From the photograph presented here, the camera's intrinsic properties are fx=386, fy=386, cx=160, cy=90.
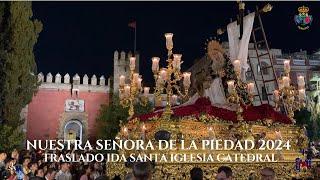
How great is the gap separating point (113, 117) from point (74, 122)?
15.7ft

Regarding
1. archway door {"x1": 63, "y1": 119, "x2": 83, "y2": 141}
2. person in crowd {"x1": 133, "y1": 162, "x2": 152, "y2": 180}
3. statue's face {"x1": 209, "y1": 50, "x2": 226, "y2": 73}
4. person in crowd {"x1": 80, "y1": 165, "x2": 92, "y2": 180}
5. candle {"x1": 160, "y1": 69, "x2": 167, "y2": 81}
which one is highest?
statue's face {"x1": 209, "y1": 50, "x2": 226, "y2": 73}

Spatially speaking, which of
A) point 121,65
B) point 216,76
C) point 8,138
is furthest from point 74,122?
point 216,76

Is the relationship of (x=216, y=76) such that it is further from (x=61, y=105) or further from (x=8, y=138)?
(x=61, y=105)

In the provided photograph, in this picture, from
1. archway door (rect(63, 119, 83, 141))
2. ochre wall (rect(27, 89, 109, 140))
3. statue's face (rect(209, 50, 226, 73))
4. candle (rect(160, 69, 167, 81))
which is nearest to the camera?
candle (rect(160, 69, 167, 81))

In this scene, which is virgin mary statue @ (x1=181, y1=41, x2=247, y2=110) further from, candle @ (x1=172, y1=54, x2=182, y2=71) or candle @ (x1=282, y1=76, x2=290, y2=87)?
candle @ (x1=172, y1=54, x2=182, y2=71)

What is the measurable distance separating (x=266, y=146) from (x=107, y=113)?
20.6m

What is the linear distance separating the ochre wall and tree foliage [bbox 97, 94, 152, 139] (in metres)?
2.48

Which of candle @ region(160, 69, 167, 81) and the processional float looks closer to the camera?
the processional float

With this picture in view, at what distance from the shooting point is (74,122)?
1265 inches

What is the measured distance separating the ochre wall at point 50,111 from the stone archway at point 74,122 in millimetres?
255

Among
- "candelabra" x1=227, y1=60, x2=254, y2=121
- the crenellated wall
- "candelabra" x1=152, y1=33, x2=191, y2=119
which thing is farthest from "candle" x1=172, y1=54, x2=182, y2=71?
the crenellated wall

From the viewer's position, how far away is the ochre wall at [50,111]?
30.9 meters

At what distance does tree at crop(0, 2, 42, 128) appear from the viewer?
15.9m

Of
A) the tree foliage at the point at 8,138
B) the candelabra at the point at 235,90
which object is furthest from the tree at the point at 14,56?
the candelabra at the point at 235,90
